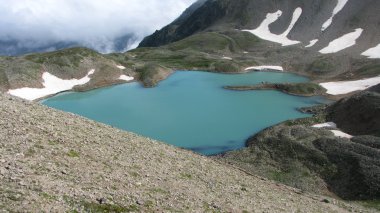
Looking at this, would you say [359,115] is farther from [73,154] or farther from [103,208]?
[103,208]

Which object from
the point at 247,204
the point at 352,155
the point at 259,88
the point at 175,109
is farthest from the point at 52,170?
the point at 259,88

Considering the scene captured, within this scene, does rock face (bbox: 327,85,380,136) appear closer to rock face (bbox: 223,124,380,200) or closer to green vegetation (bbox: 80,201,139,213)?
rock face (bbox: 223,124,380,200)

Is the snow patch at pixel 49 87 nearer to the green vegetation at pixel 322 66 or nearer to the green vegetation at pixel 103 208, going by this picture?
the green vegetation at pixel 322 66

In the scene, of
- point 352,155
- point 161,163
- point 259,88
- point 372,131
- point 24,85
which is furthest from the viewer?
point 259,88

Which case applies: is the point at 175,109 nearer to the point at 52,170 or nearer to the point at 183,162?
the point at 183,162

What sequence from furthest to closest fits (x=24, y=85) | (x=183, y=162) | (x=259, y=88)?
(x=259, y=88) < (x=24, y=85) < (x=183, y=162)

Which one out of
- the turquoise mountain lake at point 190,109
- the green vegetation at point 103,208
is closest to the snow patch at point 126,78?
the turquoise mountain lake at point 190,109

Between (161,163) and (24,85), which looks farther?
(24,85)
